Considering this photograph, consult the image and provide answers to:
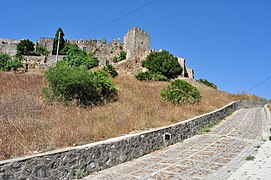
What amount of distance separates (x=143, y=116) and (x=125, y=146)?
274 centimetres

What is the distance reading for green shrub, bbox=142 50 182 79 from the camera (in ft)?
86.7

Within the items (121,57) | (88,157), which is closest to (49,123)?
(88,157)

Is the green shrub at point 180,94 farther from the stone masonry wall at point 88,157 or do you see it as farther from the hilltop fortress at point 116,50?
the hilltop fortress at point 116,50

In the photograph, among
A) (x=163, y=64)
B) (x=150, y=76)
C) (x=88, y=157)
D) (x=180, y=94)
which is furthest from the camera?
(x=163, y=64)

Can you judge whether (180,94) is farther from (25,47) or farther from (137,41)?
(25,47)

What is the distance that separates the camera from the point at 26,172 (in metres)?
3.60

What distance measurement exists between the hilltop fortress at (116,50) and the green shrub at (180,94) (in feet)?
44.9

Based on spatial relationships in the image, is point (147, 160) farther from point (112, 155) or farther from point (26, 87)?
point (26, 87)

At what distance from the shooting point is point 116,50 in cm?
4128

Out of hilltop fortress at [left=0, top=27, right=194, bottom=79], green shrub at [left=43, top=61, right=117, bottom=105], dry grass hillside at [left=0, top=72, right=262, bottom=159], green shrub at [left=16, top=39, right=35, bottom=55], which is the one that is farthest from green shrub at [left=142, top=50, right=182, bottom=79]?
green shrub at [left=16, top=39, right=35, bottom=55]

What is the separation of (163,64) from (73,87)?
16.5 metres

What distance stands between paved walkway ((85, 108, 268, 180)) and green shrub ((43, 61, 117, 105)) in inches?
214

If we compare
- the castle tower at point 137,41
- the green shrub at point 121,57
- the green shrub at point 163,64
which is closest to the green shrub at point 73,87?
the green shrub at point 163,64

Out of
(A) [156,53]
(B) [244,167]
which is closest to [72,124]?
(B) [244,167]
